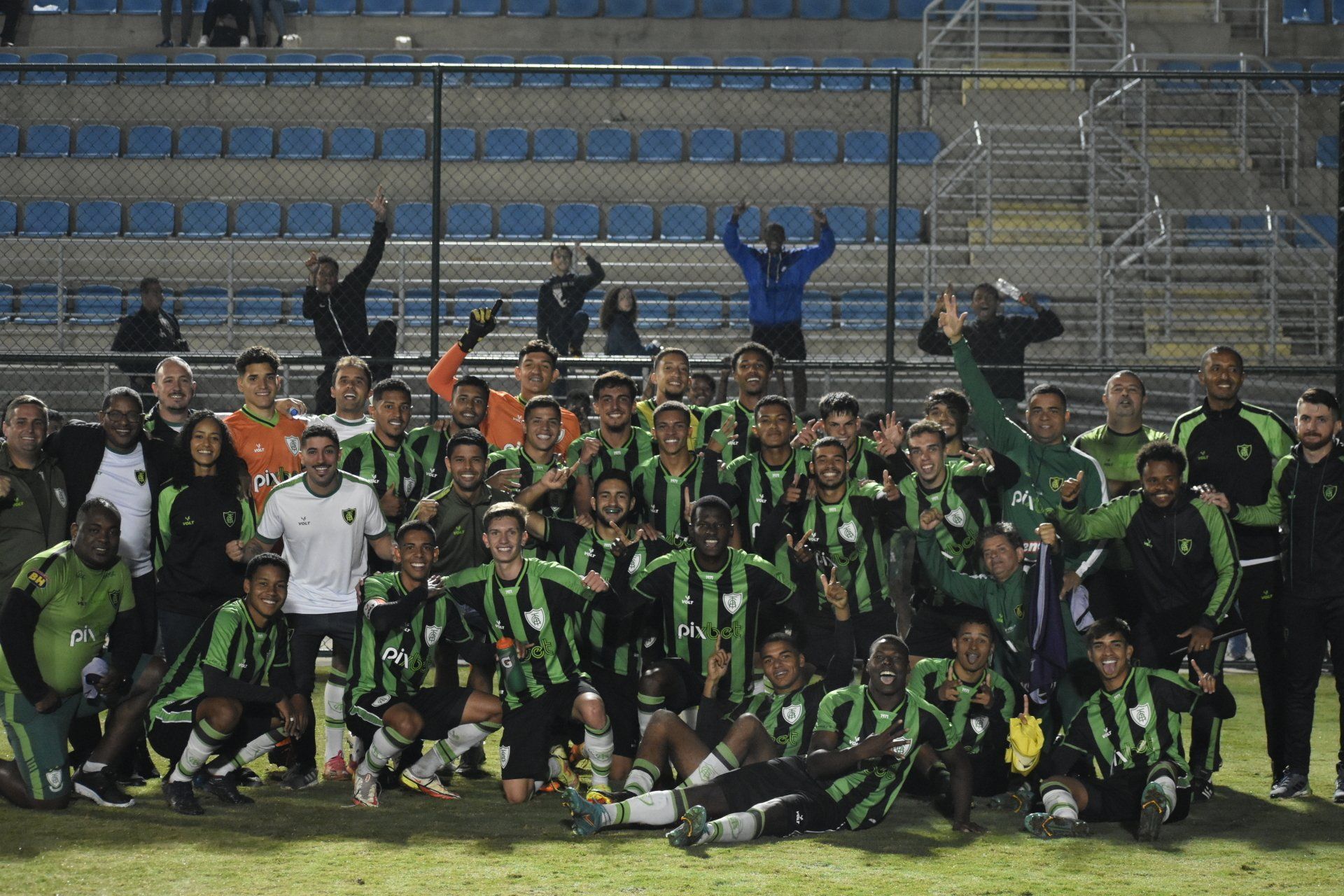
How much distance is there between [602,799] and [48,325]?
9.96 m

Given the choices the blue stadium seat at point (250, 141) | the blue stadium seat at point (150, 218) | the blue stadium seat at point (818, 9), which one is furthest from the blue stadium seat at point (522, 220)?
the blue stadium seat at point (818, 9)

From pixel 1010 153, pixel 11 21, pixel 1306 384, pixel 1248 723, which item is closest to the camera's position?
pixel 1248 723

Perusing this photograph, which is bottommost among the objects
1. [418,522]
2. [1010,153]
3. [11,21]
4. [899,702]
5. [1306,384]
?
[899,702]

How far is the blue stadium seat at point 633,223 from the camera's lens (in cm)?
1722

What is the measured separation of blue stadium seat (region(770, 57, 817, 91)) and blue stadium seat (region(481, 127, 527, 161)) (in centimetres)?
296

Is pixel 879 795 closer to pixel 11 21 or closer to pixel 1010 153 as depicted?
pixel 1010 153

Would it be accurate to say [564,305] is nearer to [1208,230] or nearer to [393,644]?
[393,644]

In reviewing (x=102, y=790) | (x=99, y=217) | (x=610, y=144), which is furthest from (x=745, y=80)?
(x=102, y=790)

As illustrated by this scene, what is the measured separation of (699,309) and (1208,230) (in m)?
5.20

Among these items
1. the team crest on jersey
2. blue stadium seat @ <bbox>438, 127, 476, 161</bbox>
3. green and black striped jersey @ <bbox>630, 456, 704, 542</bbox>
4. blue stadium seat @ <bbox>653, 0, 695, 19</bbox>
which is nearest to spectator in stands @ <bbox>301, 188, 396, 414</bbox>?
green and black striped jersey @ <bbox>630, 456, 704, 542</bbox>

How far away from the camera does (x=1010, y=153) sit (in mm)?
17531

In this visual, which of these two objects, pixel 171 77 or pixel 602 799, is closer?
pixel 602 799

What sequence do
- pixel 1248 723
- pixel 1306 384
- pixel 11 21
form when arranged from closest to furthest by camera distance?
pixel 1248 723
pixel 1306 384
pixel 11 21

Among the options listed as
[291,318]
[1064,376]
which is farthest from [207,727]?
[1064,376]
